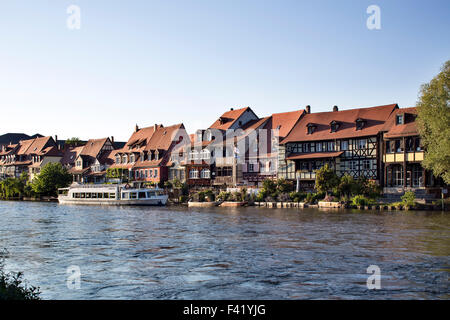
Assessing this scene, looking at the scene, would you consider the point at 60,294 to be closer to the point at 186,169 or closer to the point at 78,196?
the point at 186,169

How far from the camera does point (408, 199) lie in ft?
157

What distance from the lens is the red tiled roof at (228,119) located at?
76.9m

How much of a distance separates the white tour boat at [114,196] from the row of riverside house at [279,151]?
737 centimetres

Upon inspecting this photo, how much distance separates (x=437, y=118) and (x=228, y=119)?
1555 inches

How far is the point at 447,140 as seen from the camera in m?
42.0

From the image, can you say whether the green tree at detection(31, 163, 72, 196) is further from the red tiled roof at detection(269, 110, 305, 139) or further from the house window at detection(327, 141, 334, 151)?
the house window at detection(327, 141, 334, 151)

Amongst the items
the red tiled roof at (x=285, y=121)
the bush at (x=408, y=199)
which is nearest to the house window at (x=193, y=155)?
the red tiled roof at (x=285, y=121)

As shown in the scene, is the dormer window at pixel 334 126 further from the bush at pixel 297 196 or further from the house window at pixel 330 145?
the bush at pixel 297 196

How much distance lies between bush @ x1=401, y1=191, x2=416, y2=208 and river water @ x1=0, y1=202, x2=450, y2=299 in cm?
1353

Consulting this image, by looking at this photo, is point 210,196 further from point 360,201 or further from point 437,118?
point 437,118

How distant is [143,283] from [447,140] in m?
34.8

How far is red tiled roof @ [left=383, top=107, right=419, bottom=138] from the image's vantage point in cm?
5234

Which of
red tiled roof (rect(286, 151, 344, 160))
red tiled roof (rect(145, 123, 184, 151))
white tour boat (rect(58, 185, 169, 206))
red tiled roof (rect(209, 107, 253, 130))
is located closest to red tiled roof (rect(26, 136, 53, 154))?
white tour boat (rect(58, 185, 169, 206))

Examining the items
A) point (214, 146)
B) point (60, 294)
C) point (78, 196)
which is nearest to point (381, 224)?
point (60, 294)
